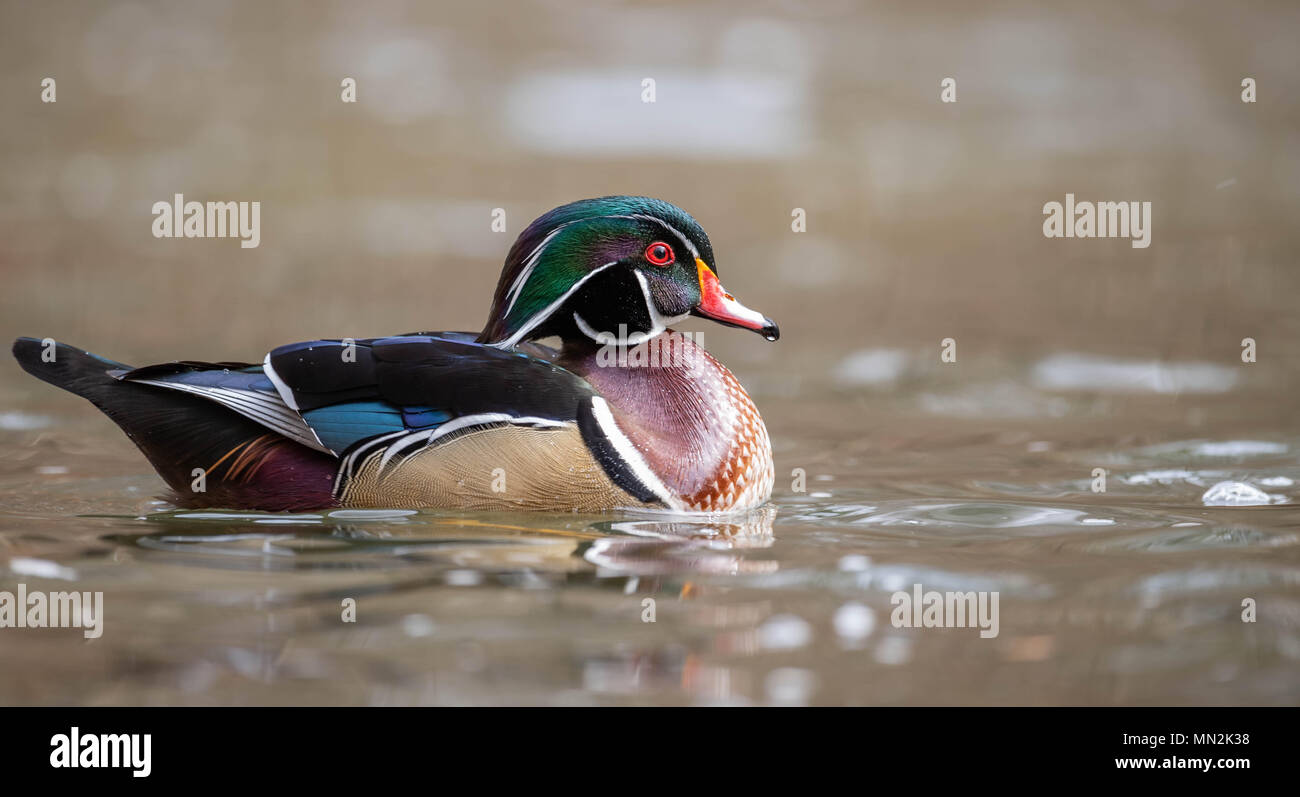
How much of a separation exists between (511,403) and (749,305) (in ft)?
14.6

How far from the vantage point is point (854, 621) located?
174 inches

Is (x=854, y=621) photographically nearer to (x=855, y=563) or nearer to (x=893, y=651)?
(x=893, y=651)

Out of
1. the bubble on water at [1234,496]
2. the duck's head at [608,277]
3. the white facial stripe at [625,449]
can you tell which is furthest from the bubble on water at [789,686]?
the bubble on water at [1234,496]

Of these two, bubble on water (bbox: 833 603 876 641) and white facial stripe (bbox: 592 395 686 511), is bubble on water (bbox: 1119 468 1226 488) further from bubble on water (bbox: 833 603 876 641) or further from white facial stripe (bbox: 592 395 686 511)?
bubble on water (bbox: 833 603 876 641)

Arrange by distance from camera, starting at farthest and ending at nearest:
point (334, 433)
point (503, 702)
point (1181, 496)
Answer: point (1181, 496)
point (334, 433)
point (503, 702)

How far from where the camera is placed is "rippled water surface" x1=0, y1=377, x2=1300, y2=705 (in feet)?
12.8

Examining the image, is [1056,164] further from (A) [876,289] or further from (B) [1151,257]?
(A) [876,289]

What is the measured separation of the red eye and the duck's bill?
0.35 feet

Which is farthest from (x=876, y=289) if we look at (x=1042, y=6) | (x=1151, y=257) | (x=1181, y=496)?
(x=1042, y=6)

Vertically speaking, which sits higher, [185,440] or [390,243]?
[390,243]

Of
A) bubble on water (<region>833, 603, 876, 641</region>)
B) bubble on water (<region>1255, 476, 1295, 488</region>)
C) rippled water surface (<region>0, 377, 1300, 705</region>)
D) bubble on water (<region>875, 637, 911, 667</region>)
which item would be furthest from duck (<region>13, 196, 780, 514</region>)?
bubble on water (<region>1255, 476, 1295, 488</region>)

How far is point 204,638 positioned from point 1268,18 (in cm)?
1294

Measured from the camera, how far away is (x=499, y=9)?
14023 mm

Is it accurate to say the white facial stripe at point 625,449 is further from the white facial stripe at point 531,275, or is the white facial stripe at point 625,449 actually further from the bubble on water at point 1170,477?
the bubble on water at point 1170,477
